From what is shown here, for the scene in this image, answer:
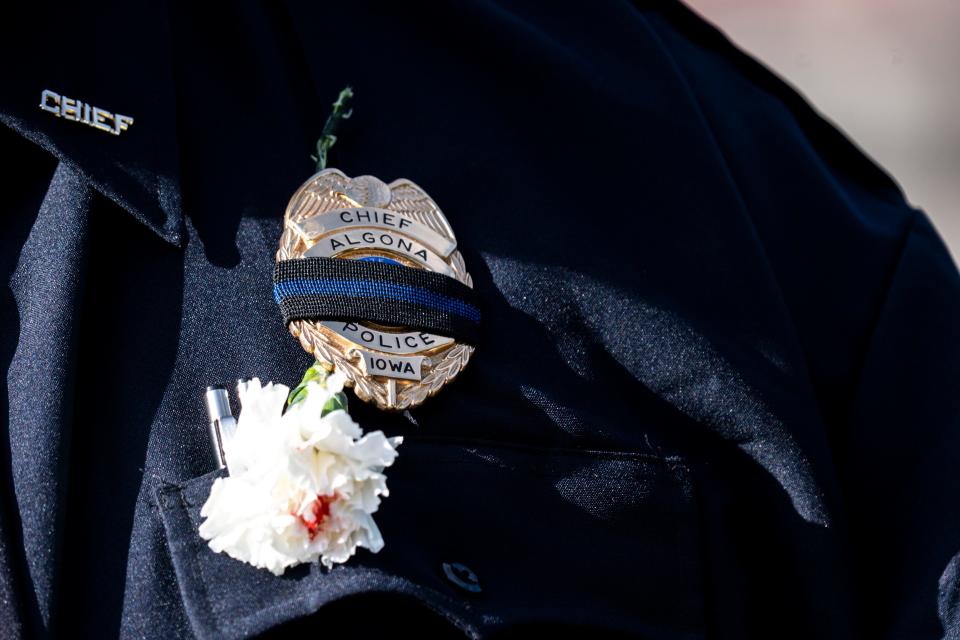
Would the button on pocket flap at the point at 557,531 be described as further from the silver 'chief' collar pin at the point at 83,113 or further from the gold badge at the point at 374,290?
the silver 'chief' collar pin at the point at 83,113

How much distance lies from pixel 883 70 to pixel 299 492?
409 cm

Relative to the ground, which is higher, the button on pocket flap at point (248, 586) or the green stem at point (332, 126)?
the green stem at point (332, 126)

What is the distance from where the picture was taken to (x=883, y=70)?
440cm

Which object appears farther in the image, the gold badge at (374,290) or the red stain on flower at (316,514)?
the gold badge at (374,290)

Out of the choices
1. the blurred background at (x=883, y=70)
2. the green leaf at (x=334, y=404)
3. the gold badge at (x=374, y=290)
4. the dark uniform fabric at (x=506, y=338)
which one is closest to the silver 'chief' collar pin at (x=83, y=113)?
the dark uniform fabric at (x=506, y=338)

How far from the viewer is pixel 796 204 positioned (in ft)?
3.76

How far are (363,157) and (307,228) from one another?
0.37 feet

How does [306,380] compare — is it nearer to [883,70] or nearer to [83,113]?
[83,113]

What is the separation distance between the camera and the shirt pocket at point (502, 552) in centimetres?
79

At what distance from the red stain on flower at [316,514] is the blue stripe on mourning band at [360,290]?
17 centimetres

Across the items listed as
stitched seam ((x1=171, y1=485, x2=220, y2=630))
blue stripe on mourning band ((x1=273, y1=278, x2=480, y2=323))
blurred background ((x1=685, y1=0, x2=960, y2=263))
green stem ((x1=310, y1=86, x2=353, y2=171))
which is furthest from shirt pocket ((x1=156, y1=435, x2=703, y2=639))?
blurred background ((x1=685, y1=0, x2=960, y2=263))

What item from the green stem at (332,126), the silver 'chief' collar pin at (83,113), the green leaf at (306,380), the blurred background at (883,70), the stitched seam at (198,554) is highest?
the blurred background at (883,70)

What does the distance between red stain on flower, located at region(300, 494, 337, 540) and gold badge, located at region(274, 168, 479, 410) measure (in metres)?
0.12

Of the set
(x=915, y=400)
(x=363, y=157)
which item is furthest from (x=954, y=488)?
(x=363, y=157)
